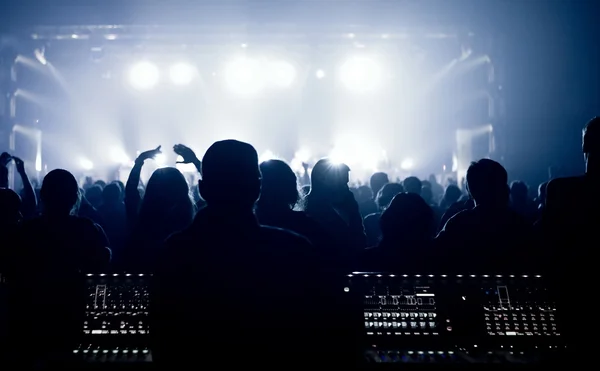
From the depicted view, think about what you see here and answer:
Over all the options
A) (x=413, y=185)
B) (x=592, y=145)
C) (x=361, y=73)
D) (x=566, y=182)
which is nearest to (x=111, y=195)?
(x=413, y=185)

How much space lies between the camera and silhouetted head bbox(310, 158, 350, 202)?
9.87 feet

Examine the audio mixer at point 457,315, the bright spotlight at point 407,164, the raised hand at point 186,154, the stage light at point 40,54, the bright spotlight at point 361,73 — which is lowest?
the audio mixer at point 457,315

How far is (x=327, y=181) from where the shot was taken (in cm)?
303

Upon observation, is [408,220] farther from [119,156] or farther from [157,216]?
[119,156]

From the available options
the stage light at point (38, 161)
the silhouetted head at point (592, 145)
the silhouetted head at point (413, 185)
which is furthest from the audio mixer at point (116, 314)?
the stage light at point (38, 161)

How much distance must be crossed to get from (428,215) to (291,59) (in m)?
14.8

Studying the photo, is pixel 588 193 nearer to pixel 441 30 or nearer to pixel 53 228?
pixel 53 228

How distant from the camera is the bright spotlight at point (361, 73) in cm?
1625

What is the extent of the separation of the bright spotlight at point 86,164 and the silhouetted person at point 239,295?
21135 millimetres

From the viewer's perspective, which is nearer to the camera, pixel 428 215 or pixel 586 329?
pixel 586 329

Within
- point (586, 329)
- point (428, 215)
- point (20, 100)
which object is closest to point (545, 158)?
point (428, 215)

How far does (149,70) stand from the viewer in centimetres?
1675

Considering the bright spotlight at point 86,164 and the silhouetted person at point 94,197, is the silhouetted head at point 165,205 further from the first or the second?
the bright spotlight at point 86,164

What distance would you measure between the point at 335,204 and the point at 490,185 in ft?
3.77
